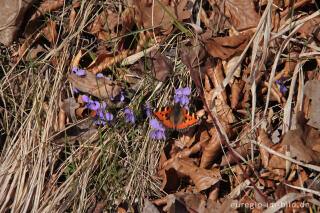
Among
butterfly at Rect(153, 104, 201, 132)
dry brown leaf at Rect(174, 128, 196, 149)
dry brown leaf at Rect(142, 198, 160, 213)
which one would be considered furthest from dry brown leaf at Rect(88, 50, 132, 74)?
dry brown leaf at Rect(142, 198, 160, 213)

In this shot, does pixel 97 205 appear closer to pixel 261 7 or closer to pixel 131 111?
pixel 131 111

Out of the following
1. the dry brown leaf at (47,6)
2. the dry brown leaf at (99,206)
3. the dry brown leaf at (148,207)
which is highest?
the dry brown leaf at (47,6)

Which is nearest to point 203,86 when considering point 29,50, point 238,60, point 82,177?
point 238,60

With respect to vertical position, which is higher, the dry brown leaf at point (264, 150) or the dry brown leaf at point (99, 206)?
the dry brown leaf at point (264, 150)

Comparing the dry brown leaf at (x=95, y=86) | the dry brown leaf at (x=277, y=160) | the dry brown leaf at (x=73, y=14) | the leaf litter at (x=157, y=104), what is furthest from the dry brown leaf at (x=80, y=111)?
the dry brown leaf at (x=277, y=160)

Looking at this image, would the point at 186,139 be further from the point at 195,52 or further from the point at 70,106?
the point at 70,106

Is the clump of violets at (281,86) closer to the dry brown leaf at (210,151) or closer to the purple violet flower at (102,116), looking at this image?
the dry brown leaf at (210,151)

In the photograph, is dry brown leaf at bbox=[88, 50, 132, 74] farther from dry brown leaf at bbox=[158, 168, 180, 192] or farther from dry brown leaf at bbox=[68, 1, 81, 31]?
dry brown leaf at bbox=[158, 168, 180, 192]
